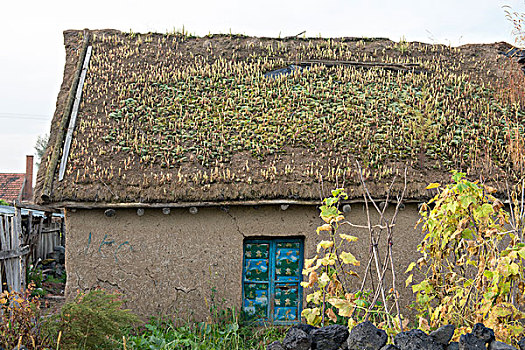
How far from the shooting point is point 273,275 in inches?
286

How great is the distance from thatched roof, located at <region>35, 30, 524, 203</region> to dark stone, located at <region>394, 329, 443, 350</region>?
351cm

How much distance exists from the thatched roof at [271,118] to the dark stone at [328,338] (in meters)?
3.23

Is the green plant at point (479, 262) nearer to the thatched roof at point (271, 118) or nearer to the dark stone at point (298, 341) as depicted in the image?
the dark stone at point (298, 341)

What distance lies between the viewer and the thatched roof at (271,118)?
280 inches

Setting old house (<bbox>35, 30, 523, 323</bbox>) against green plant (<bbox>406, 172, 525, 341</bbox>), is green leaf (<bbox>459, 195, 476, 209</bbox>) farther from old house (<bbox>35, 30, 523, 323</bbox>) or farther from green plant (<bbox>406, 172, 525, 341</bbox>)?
old house (<bbox>35, 30, 523, 323</bbox>)

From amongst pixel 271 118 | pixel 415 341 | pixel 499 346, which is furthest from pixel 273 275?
pixel 499 346

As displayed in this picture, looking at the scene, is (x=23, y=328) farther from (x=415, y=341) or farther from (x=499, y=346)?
(x=499, y=346)

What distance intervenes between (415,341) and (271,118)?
545cm

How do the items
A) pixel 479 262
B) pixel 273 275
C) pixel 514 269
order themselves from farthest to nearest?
1. pixel 273 275
2. pixel 479 262
3. pixel 514 269

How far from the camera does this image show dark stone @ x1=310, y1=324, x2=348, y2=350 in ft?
12.2

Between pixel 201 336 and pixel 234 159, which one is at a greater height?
pixel 234 159

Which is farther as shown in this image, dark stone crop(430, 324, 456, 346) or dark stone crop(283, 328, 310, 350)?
dark stone crop(283, 328, 310, 350)

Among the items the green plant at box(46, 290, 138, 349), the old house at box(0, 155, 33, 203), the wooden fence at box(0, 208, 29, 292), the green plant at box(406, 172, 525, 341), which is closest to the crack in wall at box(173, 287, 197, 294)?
the green plant at box(46, 290, 138, 349)

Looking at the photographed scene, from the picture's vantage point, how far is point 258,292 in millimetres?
7254
